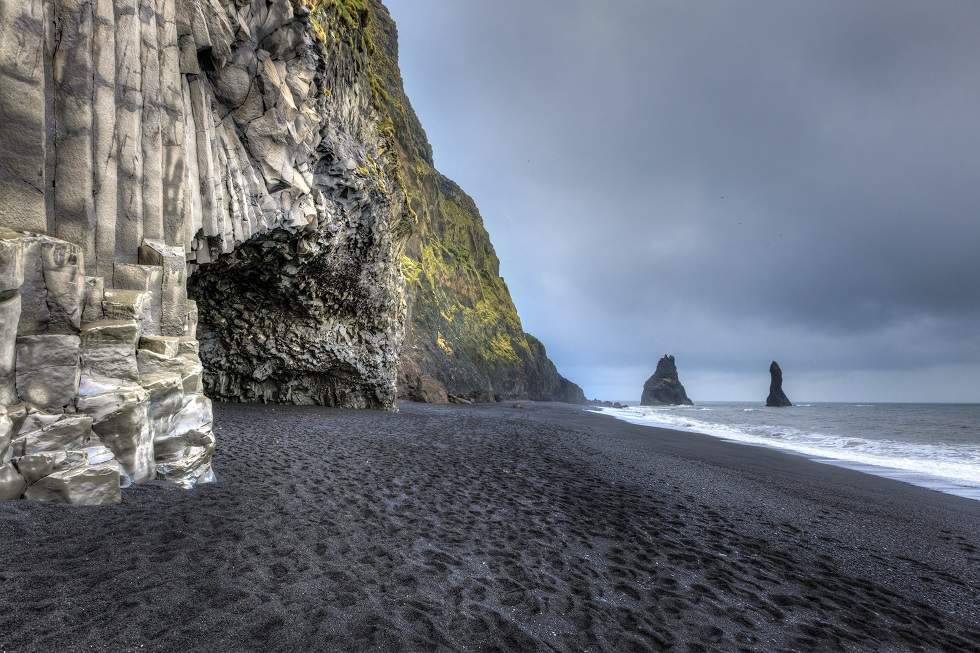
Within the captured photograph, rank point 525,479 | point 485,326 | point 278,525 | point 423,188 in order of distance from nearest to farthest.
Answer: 1. point 278,525
2. point 525,479
3. point 423,188
4. point 485,326

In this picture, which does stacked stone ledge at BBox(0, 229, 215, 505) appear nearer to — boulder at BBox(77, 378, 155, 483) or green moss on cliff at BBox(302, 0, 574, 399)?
boulder at BBox(77, 378, 155, 483)

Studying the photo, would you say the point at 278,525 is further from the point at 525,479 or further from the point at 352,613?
the point at 525,479

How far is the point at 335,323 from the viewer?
23250mm

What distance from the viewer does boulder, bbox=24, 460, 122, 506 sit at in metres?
5.20

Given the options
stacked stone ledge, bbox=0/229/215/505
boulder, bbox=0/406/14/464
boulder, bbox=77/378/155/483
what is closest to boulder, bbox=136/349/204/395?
stacked stone ledge, bbox=0/229/215/505

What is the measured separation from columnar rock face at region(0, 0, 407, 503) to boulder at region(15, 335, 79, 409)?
16 mm

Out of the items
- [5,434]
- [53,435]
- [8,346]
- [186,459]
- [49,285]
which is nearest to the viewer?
[5,434]

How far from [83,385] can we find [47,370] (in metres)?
0.44

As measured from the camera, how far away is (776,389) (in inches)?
4267

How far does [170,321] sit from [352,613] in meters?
6.77

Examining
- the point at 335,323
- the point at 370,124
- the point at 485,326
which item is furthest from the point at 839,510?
the point at 485,326

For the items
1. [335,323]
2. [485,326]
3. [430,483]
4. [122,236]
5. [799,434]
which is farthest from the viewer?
[485,326]

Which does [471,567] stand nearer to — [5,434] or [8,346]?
[5,434]

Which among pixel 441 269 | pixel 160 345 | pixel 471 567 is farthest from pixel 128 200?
pixel 441 269
